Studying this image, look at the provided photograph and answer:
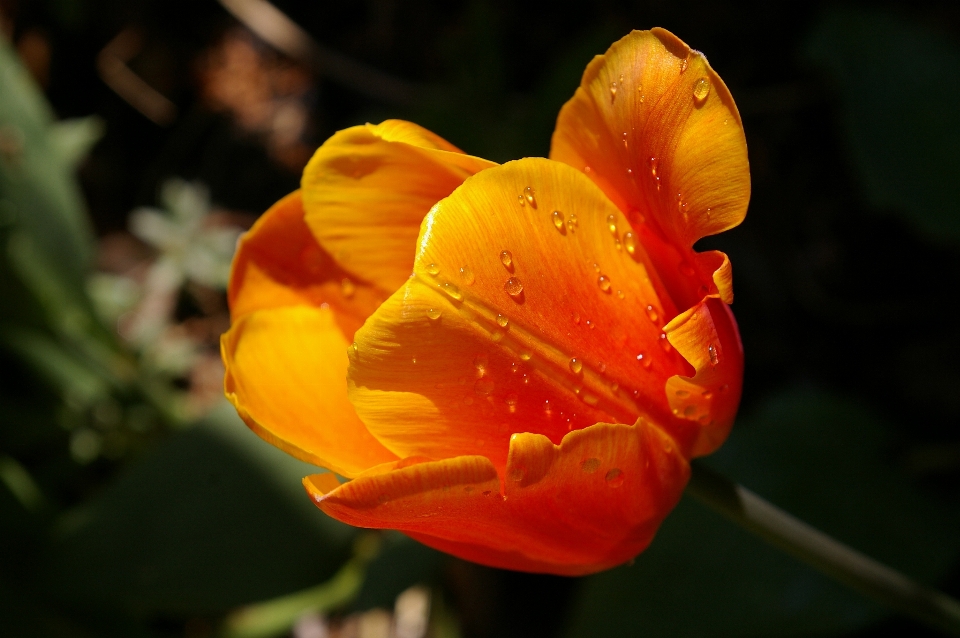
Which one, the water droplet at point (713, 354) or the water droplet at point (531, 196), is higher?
the water droplet at point (531, 196)

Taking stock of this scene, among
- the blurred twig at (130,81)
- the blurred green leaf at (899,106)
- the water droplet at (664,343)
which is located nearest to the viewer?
the water droplet at (664,343)

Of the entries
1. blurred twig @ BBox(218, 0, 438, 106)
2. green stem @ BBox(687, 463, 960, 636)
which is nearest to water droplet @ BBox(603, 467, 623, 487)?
green stem @ BBox(687, 463, 960, 636)

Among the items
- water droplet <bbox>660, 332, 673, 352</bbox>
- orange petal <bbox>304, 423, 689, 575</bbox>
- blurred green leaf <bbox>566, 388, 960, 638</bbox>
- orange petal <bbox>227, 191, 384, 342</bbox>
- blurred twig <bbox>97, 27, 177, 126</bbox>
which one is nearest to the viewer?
orange petal <bbox>304, 423, 689, 575</bbox>

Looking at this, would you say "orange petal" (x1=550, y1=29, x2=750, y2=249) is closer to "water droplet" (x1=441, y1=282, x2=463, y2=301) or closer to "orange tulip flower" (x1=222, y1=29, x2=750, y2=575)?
"orange tulip flower" (x1=222, y1=29, x2=750, y2=575)

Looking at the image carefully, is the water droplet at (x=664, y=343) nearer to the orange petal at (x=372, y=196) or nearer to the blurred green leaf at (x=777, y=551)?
the orange petal at (x=372, y=196)

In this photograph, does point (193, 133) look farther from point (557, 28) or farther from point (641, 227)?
point (641, 227)

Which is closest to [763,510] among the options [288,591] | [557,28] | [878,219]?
[288,591]

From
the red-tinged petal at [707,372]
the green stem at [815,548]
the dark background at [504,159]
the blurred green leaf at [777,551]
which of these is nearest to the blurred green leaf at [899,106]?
the dark background at [504,159]
